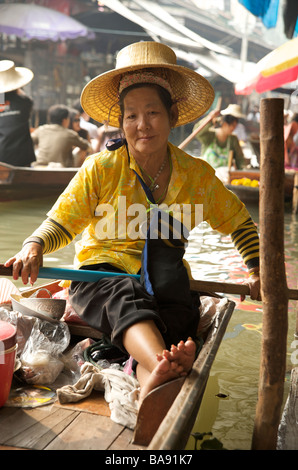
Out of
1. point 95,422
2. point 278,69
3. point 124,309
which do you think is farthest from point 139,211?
point 278,69

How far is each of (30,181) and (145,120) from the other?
5.51 meters

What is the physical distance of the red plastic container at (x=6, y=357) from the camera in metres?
1.61

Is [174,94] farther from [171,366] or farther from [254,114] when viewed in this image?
[254,114]

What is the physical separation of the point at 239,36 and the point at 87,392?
785 inches

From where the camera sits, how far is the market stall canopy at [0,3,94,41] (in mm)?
10625

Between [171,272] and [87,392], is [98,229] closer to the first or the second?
[171,272]

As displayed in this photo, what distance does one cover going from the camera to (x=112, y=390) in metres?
1.74

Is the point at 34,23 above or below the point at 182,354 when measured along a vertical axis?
above

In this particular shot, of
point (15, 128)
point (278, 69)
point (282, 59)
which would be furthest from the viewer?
point (15, 128)

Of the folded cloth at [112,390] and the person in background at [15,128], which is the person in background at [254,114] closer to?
the person in background at [15,128]

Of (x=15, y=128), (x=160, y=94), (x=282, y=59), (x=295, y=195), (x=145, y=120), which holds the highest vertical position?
(x=282, y=59)

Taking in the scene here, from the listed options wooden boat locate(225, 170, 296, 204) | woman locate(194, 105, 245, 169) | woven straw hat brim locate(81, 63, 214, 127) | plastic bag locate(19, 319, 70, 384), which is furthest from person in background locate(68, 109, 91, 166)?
plastic bag locate(19, 319, 70, 384)

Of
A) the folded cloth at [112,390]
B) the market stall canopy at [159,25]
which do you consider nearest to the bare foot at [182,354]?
the folded cloth at [112,390]

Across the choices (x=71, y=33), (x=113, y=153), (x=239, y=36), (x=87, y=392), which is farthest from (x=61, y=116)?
(x=239, y=36)
